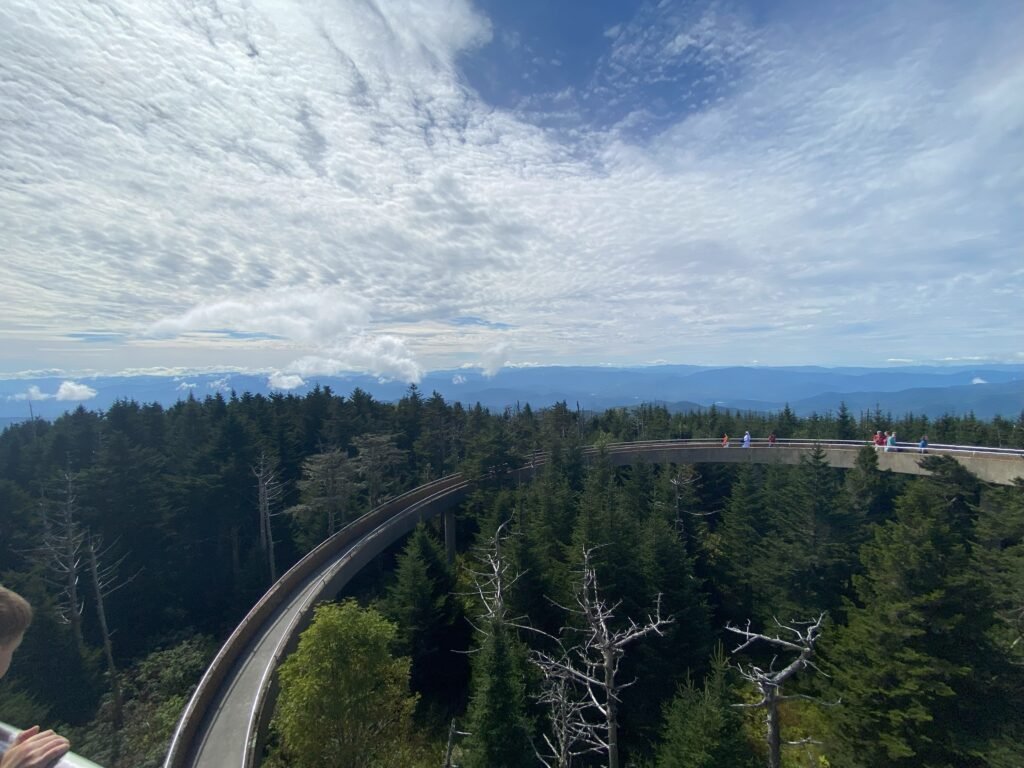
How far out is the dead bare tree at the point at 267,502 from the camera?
31422 millimetres

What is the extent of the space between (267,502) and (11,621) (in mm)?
32643

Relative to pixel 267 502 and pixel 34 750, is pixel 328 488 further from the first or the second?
pixel 34 750

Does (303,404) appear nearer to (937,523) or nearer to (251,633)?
(251,633)

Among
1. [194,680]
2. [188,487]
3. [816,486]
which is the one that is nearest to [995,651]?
[816,486]

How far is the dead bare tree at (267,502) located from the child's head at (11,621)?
30.7 m

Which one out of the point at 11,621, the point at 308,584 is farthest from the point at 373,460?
the point at 11,621

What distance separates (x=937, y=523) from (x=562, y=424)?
42.4 metres

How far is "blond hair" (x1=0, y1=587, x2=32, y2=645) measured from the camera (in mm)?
2621

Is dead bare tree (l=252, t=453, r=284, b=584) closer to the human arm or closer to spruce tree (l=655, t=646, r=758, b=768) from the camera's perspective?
spruce tree (l=655, t=646, r=758, b=768)

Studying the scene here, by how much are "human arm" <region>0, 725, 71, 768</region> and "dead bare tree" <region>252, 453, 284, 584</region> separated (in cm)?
3112

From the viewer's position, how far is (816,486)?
2411 cm

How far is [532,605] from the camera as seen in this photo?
2158 centimetres

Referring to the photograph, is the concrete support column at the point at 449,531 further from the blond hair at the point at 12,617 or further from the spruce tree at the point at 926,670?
the blond hair at the point at 12,617

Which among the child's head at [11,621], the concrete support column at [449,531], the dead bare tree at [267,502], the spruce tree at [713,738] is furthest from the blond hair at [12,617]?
the concrete support column at [449,531]
